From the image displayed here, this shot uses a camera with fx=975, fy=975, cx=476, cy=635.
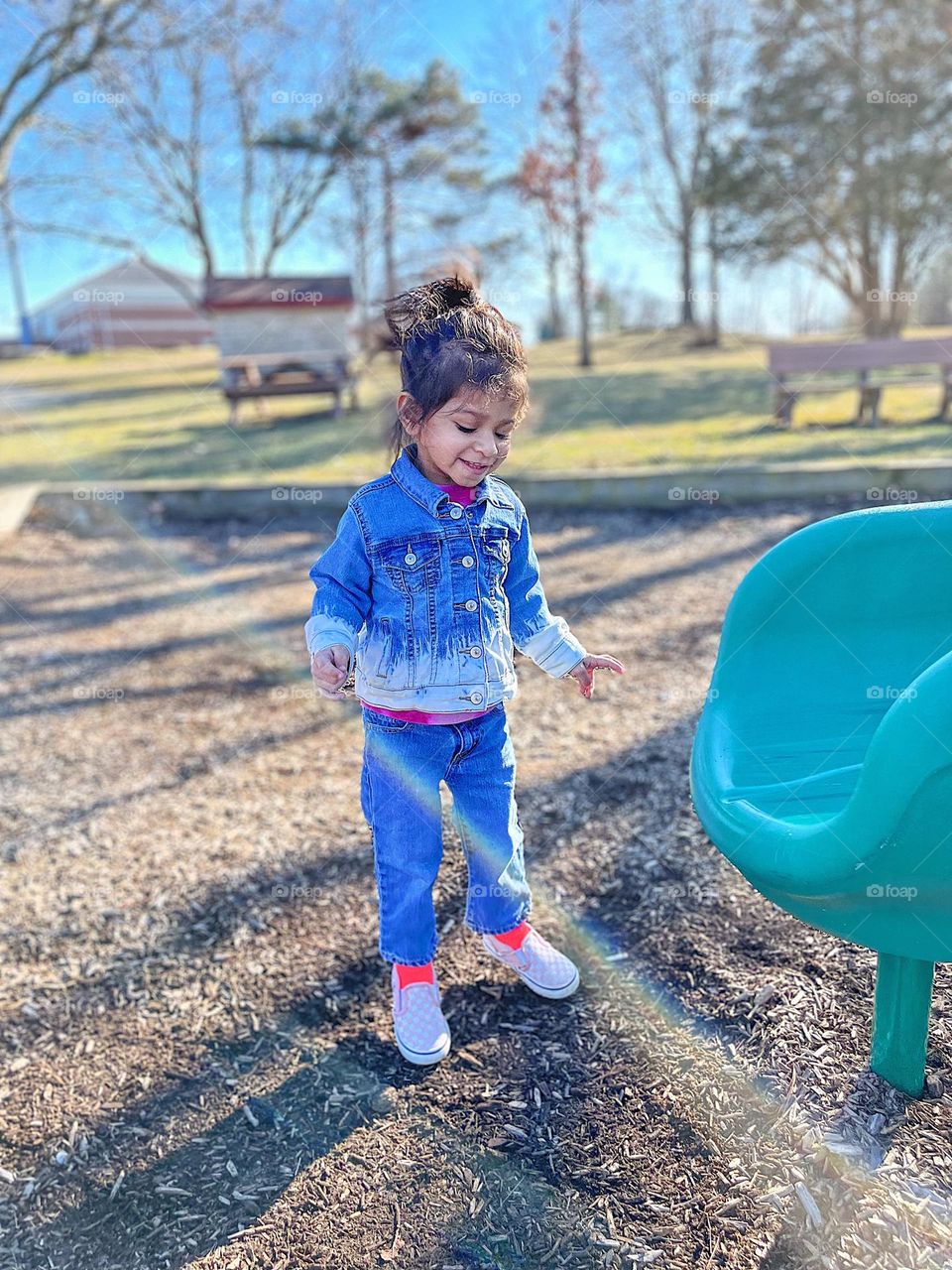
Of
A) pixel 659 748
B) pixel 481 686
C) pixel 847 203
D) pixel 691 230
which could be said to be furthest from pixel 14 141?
pixel 691 230

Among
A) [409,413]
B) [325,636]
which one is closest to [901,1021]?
[325,636]

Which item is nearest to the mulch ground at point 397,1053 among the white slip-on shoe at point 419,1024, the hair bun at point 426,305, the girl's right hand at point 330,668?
the white slip-on shoe at point 419,1024

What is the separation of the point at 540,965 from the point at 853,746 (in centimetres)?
78

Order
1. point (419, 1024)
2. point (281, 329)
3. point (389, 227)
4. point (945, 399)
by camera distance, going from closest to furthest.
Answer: point (419, 1024) → point (945, 399) → point (281, 329) → point (389, 227)

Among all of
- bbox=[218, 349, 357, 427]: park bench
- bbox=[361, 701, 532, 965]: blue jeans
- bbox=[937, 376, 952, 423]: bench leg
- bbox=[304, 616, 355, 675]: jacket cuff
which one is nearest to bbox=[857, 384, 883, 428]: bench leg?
bbox=[937, 376, 952, 423]: bench leg

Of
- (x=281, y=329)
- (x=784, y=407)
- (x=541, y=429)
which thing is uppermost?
(x=281, y=329)

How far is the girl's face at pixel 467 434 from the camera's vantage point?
164 cm

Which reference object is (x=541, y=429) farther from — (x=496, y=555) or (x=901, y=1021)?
(x=901, y=1021)

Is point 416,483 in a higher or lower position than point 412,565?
higher

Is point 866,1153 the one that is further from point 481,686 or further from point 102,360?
point 102,360

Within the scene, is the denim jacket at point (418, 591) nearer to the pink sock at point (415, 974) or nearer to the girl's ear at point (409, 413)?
the girl's ear at point (409, 413)

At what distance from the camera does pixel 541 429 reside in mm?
10344

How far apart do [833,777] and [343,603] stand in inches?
37.1

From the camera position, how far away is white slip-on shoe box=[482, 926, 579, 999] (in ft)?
6.71
